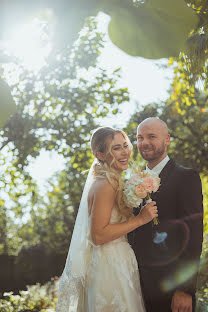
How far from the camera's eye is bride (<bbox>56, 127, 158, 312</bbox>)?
242 centimetres

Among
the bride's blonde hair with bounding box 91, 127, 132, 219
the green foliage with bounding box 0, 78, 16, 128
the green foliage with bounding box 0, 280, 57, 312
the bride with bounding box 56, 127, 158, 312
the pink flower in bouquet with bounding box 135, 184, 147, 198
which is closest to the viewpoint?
the green foliage with bounding box 0, 78, 16, 128

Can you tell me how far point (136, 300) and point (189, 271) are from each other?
0.46 meters

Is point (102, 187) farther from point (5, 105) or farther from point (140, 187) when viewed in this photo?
point (5, 105)

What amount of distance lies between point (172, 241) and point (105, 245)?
494 millimetres

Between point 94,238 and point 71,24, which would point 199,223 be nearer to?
point 94,238

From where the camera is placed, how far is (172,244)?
8.11 ft

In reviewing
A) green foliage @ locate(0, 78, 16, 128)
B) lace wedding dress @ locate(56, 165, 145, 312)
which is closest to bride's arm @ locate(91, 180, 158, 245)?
lace wedding dress @ locate(56, 165, 145, 312)


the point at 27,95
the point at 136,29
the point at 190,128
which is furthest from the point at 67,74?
the point at 136,29

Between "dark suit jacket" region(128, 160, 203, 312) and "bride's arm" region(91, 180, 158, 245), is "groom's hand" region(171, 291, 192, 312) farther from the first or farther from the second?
"bride's arm" region(91, 180, 158, 245)

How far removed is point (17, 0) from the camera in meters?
0.36

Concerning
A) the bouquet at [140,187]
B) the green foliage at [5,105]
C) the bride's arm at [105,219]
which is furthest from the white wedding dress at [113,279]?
the green foliage at [5,105]

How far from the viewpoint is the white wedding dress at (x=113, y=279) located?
8.09 ft

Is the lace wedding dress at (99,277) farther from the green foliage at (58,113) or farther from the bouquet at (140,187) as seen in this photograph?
the green foliage at (58,113)

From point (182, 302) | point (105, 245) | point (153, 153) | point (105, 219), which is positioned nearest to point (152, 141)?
point (153, 153)
